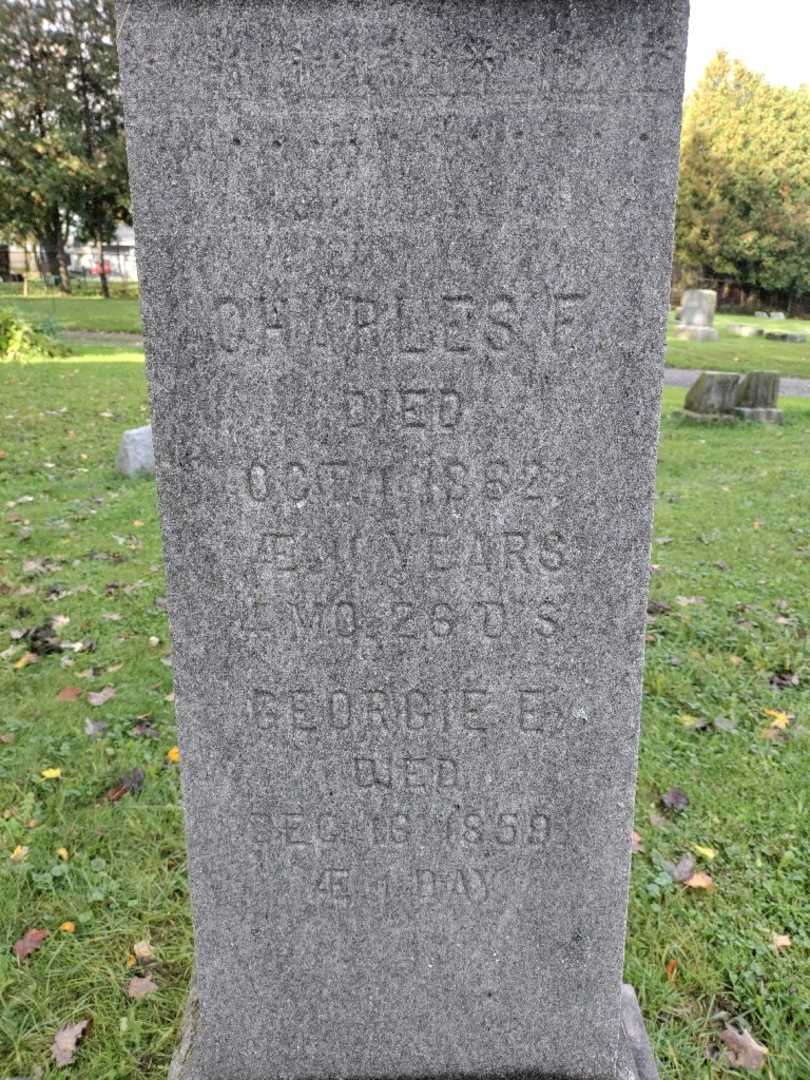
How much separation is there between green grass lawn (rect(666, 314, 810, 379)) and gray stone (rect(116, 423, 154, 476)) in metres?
10.0

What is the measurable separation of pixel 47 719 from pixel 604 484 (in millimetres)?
3055

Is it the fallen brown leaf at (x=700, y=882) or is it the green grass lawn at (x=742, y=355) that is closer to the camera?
the fallen brown leaf at (x=700, y=882)

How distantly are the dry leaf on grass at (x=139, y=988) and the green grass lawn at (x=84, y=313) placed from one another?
15.2 m

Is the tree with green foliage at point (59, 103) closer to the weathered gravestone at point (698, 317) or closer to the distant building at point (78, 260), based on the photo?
the distant building at point (78, 260)

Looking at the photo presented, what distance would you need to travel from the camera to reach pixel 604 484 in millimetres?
1636

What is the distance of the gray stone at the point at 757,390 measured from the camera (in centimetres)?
1089

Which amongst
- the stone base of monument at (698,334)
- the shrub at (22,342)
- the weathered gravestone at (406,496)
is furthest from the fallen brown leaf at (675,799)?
the stone base of monument at (698,334)

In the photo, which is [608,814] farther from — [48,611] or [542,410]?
[48,611]

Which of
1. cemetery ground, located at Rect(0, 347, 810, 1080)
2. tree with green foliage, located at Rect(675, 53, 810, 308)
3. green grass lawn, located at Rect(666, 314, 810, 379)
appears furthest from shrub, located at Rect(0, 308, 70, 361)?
tree with green foliage, located at Rect(675, 53, 810, 308)

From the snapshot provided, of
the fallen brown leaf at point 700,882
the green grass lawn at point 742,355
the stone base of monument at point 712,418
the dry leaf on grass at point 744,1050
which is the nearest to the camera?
the dry leaf on grass at point 744,1050

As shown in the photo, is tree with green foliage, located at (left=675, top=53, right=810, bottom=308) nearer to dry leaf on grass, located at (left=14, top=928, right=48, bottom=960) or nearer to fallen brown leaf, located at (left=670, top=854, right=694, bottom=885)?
fallen brown leaf, located at (left=670, top=854, right=694, bottom=885)

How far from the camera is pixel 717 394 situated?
10.8 m

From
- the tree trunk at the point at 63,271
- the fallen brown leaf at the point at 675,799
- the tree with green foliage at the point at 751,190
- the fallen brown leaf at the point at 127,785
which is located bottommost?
the fallen brown leaf at the point at 675,799

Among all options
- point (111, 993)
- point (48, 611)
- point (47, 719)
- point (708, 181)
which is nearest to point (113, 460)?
point (48, 611)
